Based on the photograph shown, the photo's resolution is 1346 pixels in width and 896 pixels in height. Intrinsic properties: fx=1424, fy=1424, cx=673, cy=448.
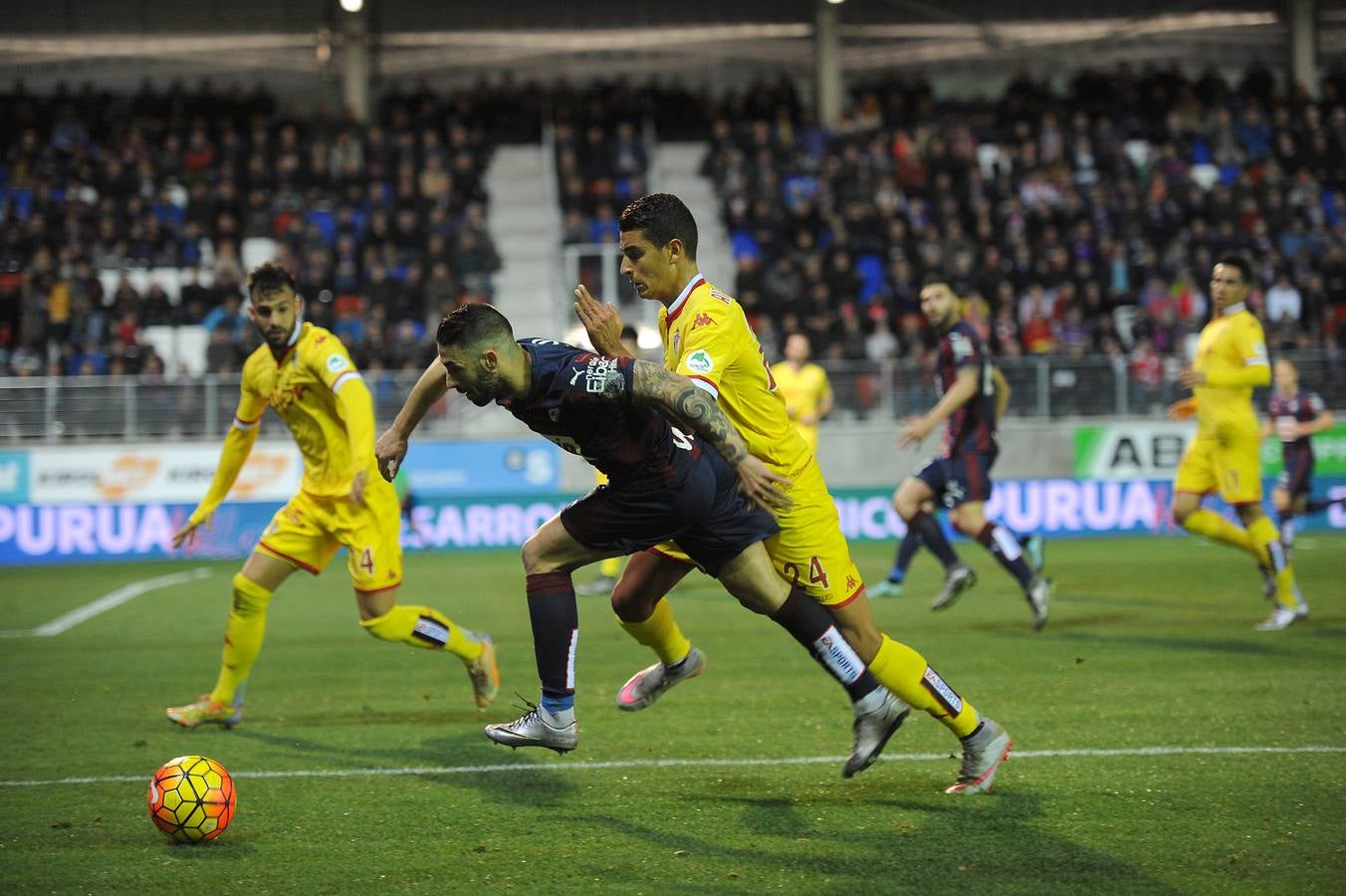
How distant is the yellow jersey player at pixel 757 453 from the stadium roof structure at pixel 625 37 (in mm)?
25551

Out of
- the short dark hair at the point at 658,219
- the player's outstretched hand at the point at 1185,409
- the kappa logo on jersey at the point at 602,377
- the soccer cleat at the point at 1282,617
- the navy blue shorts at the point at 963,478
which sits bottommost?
the soccer cleat at the point at 1282,617

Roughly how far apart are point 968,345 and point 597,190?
55.6ft

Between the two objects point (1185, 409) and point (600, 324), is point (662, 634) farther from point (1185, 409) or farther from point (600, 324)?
point (1185, 409)

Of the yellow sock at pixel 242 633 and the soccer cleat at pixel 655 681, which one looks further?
the yellow sock at pixel 242 633

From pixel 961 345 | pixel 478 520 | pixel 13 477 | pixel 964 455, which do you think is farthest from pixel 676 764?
pixel 13 477

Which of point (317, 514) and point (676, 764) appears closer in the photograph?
point (676, 764)

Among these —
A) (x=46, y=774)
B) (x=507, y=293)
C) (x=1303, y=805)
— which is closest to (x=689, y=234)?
(x=1303, y=805)

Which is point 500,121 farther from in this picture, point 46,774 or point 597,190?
point 46,774

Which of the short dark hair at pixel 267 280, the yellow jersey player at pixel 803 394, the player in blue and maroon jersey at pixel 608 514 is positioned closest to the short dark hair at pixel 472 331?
the player in blue and maroon jersey at pixel 608 514

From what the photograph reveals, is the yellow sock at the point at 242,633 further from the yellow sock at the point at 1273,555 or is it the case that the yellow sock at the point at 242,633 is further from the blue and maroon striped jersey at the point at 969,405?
the yellow sock at the point at 1273,555

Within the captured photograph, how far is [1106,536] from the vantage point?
751 inches

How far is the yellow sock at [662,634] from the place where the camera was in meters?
6.03

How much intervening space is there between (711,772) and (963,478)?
499 cm

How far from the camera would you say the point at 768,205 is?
25.7m
